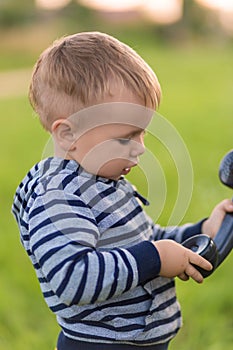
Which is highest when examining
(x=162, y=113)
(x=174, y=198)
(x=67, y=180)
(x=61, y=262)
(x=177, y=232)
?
(x=67, y=180)

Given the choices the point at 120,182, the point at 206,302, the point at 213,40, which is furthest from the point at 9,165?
the point at 213,40

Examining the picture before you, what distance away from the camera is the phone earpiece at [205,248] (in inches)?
65.4

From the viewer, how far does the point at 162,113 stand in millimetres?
8641

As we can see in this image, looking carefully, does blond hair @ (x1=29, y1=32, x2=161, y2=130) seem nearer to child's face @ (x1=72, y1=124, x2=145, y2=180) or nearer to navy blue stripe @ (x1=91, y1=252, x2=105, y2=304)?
child's face @ (x1=72, y1=124, x2=145, y2=180)

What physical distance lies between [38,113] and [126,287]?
1.37 ft

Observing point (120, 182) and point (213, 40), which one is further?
point (213, 40)

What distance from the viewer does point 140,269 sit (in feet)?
5.23

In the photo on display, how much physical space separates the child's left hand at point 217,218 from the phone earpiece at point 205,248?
246 mm

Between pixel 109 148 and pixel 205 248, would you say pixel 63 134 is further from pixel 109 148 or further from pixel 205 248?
pixel 205 248

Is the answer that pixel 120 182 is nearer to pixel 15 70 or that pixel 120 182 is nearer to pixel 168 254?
pixel 168 254

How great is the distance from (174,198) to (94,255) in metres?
2.95

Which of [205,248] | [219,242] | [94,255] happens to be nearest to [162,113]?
[219,242]

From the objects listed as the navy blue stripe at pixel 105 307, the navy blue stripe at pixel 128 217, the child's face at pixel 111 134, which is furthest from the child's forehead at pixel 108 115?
the navy blue stripe at pixel 105 307

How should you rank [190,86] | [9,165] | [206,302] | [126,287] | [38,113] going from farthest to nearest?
1. [190,86]
2. [9,165]
3. [206,302]
4. [38,113]
5. [126,287]
